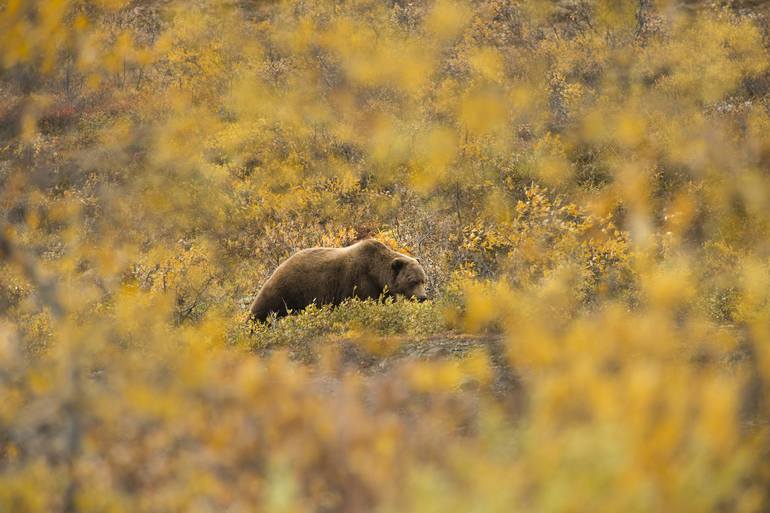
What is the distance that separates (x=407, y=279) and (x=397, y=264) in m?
0.24

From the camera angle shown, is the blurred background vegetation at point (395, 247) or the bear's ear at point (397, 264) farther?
the bear's ear at point (397, 264)

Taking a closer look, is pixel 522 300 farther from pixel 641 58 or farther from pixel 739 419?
pixel 641 58

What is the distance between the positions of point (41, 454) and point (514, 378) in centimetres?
361

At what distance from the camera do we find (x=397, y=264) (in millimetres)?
10055

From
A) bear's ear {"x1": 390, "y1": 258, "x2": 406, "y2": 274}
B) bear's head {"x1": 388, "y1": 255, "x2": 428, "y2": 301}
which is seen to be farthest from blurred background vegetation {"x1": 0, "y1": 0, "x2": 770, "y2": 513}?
bear's ear {"x1": 390, "y1": 258, "x2": 406, "y2": 274}

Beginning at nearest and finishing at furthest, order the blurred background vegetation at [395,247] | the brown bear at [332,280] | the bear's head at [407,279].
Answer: the blurred background vegetation at [395,247] < the bear's head at [407,279] < the brown bear at [332,280]

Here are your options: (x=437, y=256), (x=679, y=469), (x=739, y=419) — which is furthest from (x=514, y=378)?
(x=437, y=256)

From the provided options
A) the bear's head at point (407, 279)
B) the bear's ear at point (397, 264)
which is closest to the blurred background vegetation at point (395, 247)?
the bear's head at point (407, 279)

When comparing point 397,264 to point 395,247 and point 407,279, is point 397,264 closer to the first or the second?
point 407,279

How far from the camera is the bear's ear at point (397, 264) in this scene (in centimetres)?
1002

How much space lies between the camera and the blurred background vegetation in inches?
110

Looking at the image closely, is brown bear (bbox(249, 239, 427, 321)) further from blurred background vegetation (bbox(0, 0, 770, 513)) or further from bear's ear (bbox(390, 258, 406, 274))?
blurred background vegetation (bbox(0, 0, 770, 513))

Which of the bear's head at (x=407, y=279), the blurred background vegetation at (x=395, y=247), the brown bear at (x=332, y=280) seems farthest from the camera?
the brown bear at (x=332, y=280)

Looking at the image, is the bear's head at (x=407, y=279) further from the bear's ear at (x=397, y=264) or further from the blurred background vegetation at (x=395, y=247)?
the blurred background vegetation at (x=395, y=247)
